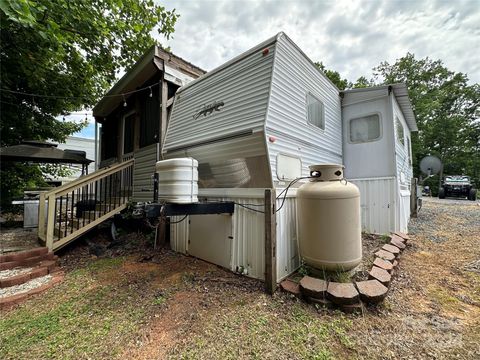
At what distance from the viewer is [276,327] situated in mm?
2457

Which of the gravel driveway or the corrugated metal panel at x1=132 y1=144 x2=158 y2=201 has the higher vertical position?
the corrugated metal panel at x1=132 y1=144 x2=158 y2=201

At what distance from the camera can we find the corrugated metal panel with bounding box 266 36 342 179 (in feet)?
11.8

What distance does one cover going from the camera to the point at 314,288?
2947 mm

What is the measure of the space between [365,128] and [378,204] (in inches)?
86.1

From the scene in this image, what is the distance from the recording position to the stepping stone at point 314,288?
9.48 feet

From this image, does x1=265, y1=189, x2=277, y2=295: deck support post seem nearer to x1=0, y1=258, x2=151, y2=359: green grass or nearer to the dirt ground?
the dirt ground

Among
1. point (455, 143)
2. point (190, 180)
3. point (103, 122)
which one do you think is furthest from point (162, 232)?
point (455, 143)

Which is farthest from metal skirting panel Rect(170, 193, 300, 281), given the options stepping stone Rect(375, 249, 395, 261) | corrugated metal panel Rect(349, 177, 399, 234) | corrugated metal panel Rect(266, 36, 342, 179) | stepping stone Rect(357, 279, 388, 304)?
corrugated metal panel Rect(349, 177, 399, 234)

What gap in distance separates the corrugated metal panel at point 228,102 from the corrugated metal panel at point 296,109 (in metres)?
0.20

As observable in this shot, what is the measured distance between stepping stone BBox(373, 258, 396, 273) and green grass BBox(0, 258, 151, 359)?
12.0 ft

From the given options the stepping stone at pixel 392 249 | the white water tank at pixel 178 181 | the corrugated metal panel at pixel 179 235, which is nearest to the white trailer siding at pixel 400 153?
the stepping stone at pixel 392 249

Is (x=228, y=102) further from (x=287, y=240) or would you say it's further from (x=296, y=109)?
(x=287, y=240)

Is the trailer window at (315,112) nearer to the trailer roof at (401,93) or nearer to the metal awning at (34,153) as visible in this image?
the trailer roof at (401,93)

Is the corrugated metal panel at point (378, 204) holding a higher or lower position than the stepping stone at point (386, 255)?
higher
